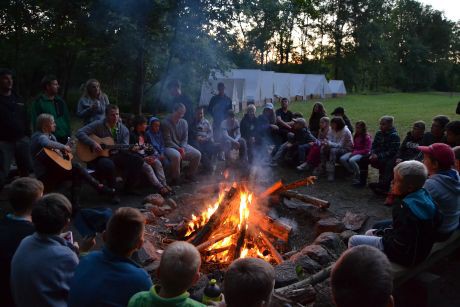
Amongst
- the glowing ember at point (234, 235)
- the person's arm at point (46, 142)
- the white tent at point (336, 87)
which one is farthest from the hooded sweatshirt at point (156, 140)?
the white tent at point (336, 87)

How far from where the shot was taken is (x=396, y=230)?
140 inches

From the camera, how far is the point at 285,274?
3.99 m

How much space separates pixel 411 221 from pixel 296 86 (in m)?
30.4

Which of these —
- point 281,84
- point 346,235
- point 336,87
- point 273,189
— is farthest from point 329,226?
point 336,87

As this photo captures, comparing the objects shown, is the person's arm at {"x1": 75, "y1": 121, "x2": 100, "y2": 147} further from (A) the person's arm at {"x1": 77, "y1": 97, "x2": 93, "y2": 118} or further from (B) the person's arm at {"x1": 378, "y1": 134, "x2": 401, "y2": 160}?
(B) the person's arm at {"x1": 378, "y1": 134, "x2": 401, "y2": 160}

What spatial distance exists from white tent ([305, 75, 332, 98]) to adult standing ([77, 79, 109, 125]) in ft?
95.7

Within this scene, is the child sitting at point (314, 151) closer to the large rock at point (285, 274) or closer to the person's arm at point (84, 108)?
the person's arm at point (84, 108)

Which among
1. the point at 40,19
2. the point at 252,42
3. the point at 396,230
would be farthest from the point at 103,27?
the point at 252,42

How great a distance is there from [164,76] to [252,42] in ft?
98.8

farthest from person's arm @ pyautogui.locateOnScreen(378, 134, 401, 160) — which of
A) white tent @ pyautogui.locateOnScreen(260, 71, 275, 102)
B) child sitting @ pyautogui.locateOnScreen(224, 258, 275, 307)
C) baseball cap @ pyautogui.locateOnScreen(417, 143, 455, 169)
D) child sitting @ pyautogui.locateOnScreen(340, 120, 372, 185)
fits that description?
white tent @ pyautogui.locateOnScreen(260, 71, 275, 102)

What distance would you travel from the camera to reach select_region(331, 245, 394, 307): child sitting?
1.94 m

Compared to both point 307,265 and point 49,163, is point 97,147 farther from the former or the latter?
point 307,265

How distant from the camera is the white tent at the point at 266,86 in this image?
83.9 ft

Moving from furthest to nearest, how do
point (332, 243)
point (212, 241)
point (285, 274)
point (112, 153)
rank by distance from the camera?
1. point (112, 153)
2. point (212, 241)
3. point (332, 243)
4. point (285, 274)
